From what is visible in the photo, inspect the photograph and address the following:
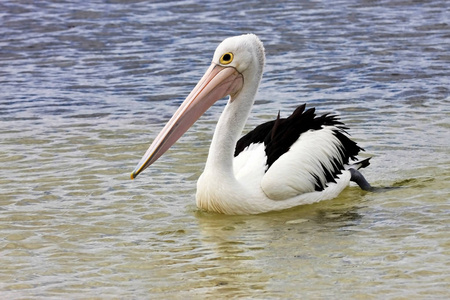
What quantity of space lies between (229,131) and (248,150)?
1.20ft

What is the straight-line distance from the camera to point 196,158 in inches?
253

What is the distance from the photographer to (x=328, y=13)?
1222 centimetres

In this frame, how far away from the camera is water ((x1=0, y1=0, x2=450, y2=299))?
4184 mm

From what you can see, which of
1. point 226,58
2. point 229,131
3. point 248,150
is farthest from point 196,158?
point 226,58

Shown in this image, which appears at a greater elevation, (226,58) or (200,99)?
(226,58)

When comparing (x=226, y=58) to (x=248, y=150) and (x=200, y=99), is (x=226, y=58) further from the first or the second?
(x=248, y=150)

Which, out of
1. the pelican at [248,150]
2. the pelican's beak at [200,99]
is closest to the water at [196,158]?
the pelican at [248,150]

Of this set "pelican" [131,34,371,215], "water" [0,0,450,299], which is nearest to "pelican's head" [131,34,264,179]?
"pelican" [131,34,371,215]

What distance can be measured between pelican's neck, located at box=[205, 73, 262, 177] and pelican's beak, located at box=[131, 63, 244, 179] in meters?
0.06

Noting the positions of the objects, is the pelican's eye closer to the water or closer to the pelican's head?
the pelican's head

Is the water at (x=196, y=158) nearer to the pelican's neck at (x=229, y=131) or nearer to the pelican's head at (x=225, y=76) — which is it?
the pelican's neck at (x=229, y=131)

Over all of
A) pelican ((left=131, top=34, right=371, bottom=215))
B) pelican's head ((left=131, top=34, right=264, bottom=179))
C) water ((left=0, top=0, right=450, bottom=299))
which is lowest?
water ((left=0, top=0, right=450, bottom=299))

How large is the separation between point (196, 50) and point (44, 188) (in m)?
4.86

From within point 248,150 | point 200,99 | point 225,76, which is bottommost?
point 248,150
